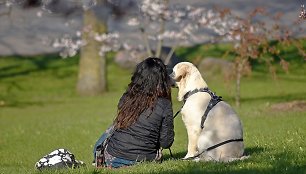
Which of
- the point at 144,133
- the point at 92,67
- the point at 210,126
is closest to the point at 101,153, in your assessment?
the point at 144,133

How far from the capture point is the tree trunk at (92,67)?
2703cm

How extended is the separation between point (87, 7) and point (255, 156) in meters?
19.0

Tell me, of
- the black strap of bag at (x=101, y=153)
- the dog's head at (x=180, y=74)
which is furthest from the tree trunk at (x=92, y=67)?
the black strap of bag at (x=101, y=153)

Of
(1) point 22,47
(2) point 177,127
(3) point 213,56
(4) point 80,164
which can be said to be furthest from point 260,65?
(4) point 80,164

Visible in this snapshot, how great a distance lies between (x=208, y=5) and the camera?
3559 cm

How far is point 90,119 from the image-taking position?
62.2 feet

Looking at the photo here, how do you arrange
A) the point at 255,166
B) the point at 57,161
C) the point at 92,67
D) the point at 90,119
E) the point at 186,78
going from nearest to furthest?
the point at 255,166
the point at 57,161
the point at 186,78
the point at 90,119
the point at 92,67

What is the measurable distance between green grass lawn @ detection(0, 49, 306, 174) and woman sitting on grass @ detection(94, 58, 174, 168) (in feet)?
1.09

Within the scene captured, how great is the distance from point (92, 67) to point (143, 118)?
61.8ft

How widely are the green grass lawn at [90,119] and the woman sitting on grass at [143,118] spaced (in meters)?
0.33

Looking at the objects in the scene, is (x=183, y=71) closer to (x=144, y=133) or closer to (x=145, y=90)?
(x=145, y=90)

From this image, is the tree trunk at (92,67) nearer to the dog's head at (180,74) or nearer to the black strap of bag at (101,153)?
the dog's head at (180,74)

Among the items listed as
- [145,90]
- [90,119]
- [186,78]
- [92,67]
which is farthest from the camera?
[92,67]

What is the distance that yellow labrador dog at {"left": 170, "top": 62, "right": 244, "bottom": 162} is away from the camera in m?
8.35
